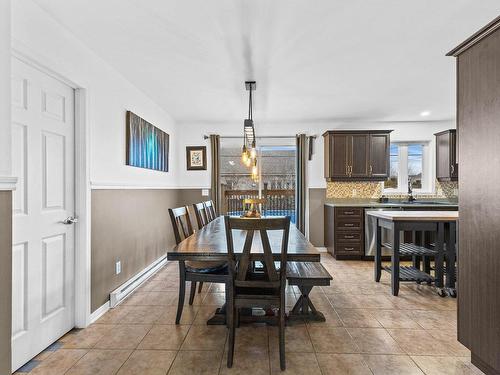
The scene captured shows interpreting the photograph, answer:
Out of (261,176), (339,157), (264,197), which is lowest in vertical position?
(264,197)

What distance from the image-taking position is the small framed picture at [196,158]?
5.71 meters

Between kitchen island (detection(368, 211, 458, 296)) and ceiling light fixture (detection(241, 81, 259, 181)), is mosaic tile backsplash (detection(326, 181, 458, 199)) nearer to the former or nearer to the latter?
kitchen island (detection(368, 211, 458, 296))

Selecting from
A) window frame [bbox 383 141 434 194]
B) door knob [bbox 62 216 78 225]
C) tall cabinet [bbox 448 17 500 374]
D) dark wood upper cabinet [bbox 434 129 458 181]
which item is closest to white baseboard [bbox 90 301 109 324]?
door knob [bbox 62 216 78 225]

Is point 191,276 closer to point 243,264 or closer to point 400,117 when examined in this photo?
point 243,264

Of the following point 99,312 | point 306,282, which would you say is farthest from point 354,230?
point 99,312

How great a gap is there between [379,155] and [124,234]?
4184 millimetres

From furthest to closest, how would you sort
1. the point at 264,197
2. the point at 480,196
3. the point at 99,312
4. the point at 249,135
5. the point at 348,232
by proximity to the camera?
the point at 264,197
the point at 348,232
the point at 249,135
the point at 99,312
the point at 480,196

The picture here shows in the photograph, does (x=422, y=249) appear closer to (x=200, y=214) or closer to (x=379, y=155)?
(x=379, y=155)

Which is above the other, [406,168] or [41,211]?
[406,168]

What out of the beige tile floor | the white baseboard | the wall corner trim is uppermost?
the wall corner trim

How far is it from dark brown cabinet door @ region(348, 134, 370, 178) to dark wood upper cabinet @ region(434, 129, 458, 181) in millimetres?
1311

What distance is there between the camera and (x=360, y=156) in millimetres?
5176

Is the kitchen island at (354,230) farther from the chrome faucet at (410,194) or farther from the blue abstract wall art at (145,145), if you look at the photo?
the blue abstract wall art at (145,145)

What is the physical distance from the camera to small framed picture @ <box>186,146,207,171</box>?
5707 mm
